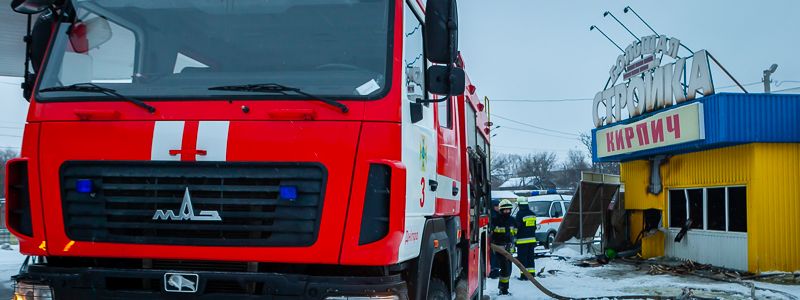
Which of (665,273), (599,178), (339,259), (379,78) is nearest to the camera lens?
(339,259)

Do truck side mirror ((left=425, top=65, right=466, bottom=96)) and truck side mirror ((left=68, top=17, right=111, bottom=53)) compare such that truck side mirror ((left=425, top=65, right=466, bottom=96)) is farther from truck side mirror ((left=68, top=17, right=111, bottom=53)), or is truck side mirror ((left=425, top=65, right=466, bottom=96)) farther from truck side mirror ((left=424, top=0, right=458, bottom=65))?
truck side mirror ((left=68, top=17, right=111, bottom=53))

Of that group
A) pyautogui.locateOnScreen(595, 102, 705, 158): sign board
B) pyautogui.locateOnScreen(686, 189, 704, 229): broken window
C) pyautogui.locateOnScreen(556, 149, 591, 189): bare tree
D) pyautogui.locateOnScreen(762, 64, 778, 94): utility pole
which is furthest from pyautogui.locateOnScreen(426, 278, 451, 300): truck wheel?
pyautogui.locateOnScreen(556, 149, 591, 189): bare tree

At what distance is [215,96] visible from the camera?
3.72m

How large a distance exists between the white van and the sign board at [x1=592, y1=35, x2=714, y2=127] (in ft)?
17.3

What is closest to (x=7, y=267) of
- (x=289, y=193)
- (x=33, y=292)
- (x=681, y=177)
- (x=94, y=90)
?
(x=33, y=292)

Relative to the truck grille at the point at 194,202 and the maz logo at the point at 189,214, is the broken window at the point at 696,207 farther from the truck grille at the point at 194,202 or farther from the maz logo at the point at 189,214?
the maz logo at the point at 189,214

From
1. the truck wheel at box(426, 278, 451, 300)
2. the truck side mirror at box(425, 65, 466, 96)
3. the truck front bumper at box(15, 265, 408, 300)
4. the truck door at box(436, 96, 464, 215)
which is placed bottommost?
the truck wheel at box(426, 278, 451, 300)

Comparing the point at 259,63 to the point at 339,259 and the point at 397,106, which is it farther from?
the point at 339,259

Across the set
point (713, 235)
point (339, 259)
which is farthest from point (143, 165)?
point (713, 235)

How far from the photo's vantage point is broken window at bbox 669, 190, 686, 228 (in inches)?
631

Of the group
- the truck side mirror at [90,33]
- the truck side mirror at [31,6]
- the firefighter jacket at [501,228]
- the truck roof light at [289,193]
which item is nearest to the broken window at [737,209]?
A: the firefighter jacket at [501,228]

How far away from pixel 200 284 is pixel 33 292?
921mm

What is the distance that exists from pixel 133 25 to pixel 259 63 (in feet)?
2.82

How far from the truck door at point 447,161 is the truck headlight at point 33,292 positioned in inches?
91.0
